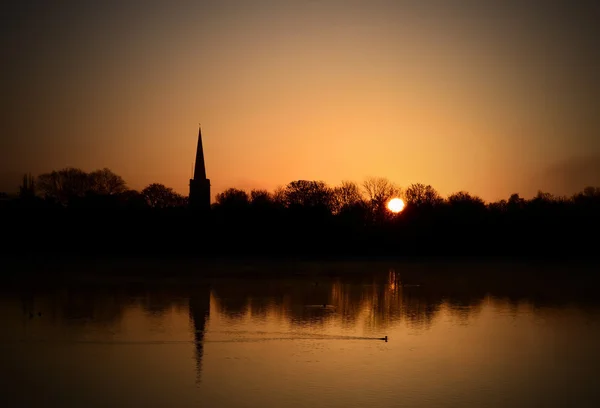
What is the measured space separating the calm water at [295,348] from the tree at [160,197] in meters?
51.7

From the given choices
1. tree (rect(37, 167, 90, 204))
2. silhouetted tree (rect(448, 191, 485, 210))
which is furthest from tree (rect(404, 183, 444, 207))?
tree (rect(37, 167, 90, 204))

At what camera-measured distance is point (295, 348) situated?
22.8 m

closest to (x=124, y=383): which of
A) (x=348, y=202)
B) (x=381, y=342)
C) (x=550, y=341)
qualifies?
(x=381, y=342)

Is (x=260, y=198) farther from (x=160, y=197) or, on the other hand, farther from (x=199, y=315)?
(x=199, y=315)

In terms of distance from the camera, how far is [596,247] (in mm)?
73500

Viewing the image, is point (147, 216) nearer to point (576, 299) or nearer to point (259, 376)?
point (576, 299)

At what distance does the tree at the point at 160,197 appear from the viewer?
90062 millimetres

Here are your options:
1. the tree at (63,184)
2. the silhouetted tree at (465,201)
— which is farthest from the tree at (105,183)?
the silhouetted tree at (465,201)

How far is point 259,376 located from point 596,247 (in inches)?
2497

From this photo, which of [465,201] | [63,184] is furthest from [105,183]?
[465,201]

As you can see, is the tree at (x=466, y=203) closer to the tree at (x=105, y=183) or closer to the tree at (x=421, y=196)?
the tree at (x=421, y=196)

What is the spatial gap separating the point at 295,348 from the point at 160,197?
7089 centimetres

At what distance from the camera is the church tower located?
97000mm

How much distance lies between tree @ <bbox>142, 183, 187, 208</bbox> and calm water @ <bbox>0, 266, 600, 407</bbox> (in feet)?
170
